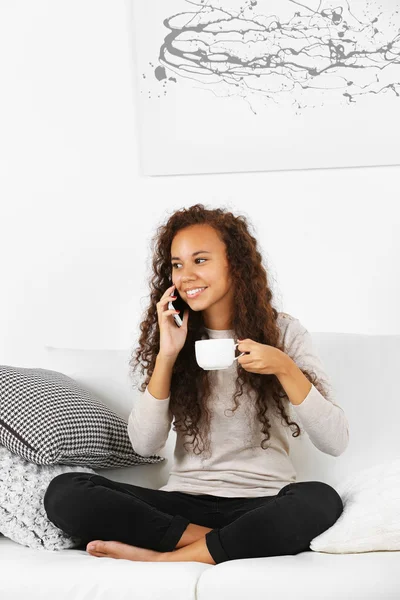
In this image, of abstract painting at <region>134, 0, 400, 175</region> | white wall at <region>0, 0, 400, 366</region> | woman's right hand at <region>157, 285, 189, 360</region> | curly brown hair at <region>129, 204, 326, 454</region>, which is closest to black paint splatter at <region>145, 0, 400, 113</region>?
abstract painting at <region>134, 0, 400, 175</region>

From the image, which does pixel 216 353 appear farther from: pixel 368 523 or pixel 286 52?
pixel 286 52

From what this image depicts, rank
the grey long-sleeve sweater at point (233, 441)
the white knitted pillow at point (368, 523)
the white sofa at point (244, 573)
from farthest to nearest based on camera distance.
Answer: the grey long-sleeve sweater at point (233, 441), the white knitted pillow at point (368, 523), the white sofa at point (244, 573)

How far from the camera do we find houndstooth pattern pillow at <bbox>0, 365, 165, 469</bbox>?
77.5 inches

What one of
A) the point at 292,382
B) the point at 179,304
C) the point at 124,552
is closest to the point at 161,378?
the point at 179,304

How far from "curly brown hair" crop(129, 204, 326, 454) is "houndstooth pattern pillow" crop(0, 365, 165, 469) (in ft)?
0.50

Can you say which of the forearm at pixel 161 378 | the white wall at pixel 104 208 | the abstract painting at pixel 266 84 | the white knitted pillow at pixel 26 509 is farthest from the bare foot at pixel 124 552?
the abstract painting at pixel 266 84

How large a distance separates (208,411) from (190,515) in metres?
0.27

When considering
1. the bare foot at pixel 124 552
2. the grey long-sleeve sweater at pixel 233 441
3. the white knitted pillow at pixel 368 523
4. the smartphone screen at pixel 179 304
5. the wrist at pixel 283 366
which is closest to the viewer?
the white knitted pillow at pixel 368 523

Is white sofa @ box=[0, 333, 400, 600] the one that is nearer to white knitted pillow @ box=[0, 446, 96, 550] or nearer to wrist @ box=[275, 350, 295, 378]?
white knitted pillow @ box=[0, 446, 96, 550]

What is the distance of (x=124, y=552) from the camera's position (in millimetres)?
1779

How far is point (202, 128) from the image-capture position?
2.77m

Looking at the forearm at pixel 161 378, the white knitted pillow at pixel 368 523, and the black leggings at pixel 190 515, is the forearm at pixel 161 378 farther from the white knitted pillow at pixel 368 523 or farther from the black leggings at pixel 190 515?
the white knitted pillow at pixel 368 523

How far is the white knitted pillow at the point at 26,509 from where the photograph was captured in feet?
6.12

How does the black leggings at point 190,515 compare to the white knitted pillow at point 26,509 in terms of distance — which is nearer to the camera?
the black leggings at point 190,515
